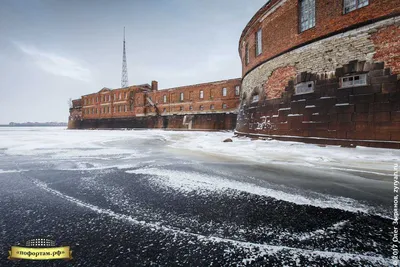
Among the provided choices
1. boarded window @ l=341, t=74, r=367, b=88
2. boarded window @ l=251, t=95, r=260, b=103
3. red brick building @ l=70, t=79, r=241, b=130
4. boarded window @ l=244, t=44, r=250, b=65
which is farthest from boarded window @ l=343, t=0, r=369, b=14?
red brick building @ l=70, t=79, r=241, b=130

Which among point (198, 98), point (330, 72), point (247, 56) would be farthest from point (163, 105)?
point (330, 72)

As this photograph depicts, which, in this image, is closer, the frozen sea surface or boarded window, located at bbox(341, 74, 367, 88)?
the frozen sea surface

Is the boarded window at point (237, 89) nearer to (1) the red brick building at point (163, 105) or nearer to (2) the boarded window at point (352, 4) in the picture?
(1) the red brick building at point (163, 105)

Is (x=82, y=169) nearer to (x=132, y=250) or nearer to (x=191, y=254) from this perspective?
(x=132, y=250)

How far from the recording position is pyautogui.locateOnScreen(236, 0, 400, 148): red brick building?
6816 mm

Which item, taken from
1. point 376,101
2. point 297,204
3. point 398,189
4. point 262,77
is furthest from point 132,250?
point 262,77

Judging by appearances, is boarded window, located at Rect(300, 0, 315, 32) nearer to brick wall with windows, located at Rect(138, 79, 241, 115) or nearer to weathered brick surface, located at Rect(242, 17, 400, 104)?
weathered brick surface, located at Rect(242, 17, 400, 104)

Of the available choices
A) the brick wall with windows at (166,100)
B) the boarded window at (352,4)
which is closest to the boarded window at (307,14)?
the boarded window at (352,4)

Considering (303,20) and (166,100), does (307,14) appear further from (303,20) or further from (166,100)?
(166,100)

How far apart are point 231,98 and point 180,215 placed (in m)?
29.5
